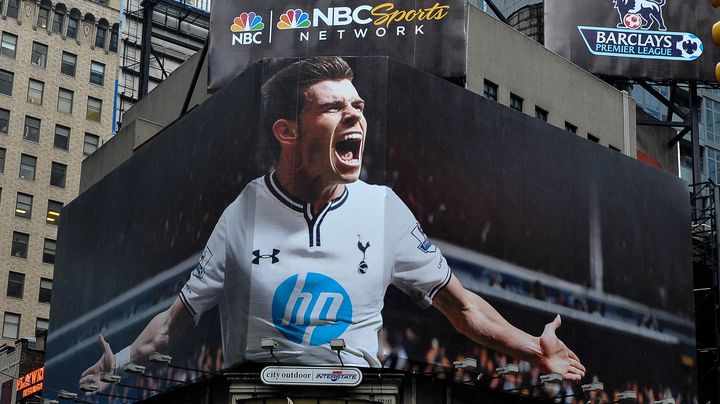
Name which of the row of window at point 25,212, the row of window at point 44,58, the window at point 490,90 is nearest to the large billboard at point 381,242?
the window at point 490,90

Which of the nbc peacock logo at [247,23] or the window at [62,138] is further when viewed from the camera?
the window at [62,138]

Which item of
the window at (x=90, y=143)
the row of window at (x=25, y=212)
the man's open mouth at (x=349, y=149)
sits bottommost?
the man's open mouth at (x=349, y=149)

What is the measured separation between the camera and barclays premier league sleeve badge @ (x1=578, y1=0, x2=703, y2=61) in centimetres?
6112

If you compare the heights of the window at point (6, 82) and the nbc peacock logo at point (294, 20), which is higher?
the window at point (6, 82)

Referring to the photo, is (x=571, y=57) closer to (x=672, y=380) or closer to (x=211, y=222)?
(x=672, y=380)

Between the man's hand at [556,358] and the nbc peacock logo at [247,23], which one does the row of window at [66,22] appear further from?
the man's hand at [556,358]

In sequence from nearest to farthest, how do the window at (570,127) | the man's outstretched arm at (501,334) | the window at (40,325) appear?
the man's outstretched arm at (501,334) < the window at (570,127) < the window at (40,325)

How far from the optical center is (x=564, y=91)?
55719mm

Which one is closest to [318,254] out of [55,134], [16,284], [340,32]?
[340,32]

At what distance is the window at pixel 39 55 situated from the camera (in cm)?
10138

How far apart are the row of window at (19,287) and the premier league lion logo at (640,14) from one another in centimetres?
5075

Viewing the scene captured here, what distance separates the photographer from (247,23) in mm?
51906

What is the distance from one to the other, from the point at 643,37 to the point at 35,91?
5455 cm

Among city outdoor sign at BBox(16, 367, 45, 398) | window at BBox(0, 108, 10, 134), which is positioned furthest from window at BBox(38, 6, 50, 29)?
city outdoor sign at BBox(16, 367, 45, 398)
